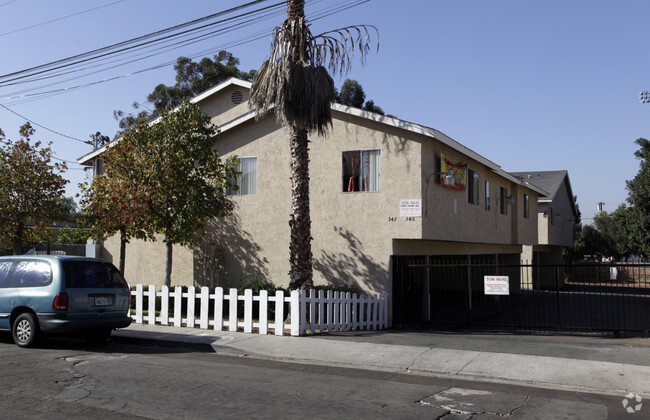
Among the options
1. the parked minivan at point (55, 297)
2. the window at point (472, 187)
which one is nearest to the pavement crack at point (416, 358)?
the parked minivan at point (55, 297)

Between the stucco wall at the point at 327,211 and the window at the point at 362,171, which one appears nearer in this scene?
the stucco wall at the point at 327,211

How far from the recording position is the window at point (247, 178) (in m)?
17.3

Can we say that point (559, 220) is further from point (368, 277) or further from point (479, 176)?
point (368, 277)

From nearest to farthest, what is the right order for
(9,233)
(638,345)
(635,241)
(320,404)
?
(320,404) → (638,345) → (9,233) → (635,241)

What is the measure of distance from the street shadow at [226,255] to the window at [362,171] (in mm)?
3504

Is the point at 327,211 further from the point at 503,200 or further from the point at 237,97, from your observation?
the point at 503,200

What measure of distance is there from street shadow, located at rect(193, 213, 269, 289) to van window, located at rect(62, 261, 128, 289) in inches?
237

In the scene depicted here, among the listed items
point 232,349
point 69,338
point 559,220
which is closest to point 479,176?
point 232,349

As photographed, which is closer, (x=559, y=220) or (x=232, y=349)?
(x=232, y=349)

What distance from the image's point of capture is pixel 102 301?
423 inches

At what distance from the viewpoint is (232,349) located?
10922 millimetres

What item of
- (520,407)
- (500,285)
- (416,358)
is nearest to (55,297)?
(416,358)

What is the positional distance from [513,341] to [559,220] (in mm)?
29966

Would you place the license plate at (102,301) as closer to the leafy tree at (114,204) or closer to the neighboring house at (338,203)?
the leafy tree at (114,204)
